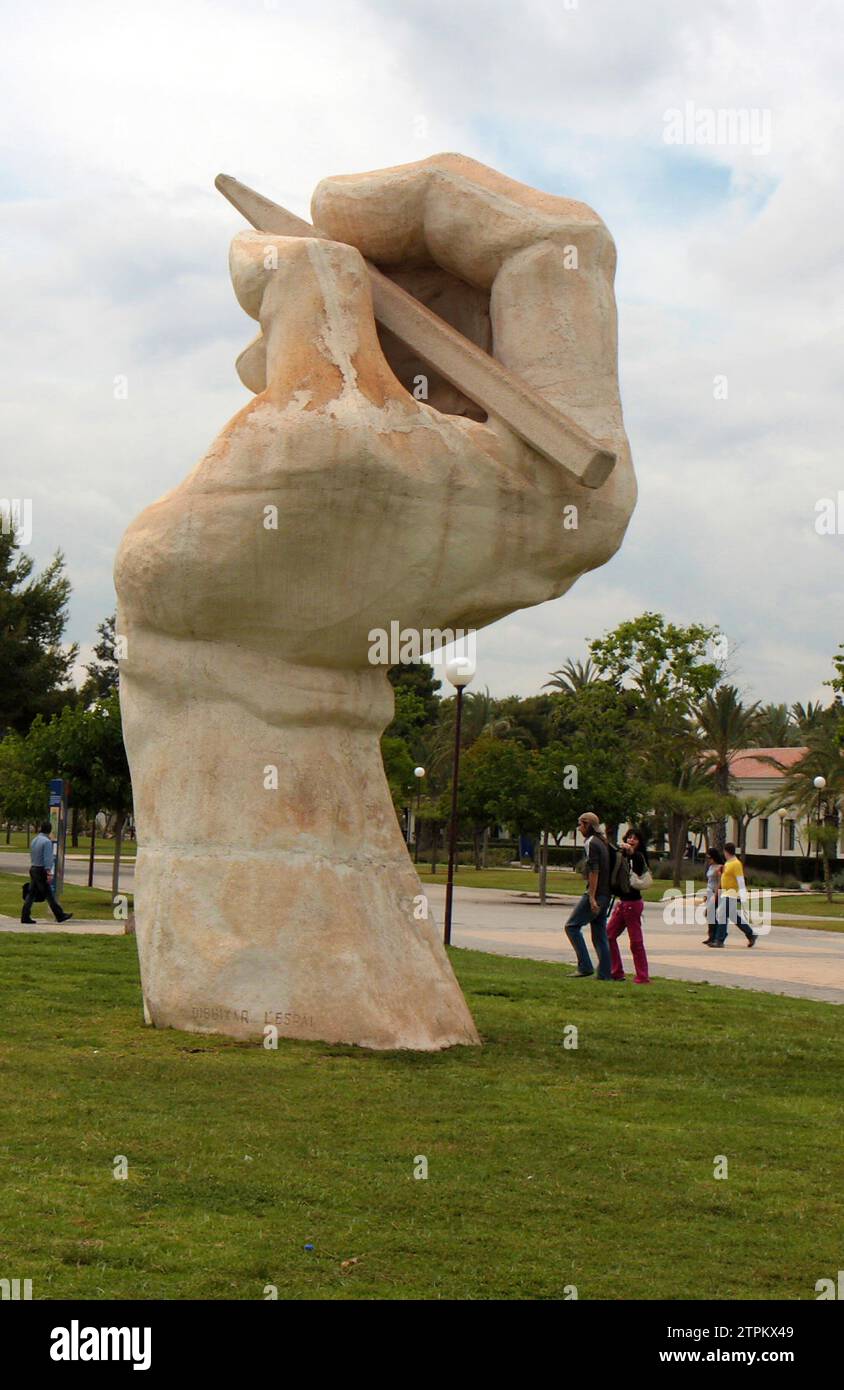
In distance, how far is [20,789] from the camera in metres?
32.6

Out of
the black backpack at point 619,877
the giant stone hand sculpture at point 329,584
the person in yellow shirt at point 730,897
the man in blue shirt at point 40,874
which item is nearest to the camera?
the giant stone hand sculpture at point 329,584

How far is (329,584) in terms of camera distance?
367 inches

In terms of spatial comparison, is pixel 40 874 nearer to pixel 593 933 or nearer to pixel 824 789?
pixel 593 933

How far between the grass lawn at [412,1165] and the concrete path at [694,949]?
6035 millimetres

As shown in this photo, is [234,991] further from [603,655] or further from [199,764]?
[603,655]

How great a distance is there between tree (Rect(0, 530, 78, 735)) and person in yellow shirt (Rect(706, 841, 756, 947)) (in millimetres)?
27119

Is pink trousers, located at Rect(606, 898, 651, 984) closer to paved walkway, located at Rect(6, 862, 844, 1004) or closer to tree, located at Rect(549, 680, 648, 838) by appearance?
paved walkway, located at Rect(6, 862, 844, 1004)

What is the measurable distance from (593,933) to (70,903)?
1317 centimetres

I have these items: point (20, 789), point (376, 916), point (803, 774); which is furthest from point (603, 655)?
point (376, 916)

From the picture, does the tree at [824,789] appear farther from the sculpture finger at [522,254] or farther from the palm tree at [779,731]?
the sculpture finger at [522,254]

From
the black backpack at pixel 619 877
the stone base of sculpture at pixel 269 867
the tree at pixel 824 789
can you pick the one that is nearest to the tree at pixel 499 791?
the tree at pixel 824 789

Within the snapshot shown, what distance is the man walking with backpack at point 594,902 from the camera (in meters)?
15.1

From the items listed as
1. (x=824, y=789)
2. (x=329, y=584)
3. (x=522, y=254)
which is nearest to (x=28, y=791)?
(x=329, y=584)

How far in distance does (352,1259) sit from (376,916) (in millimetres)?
4346
